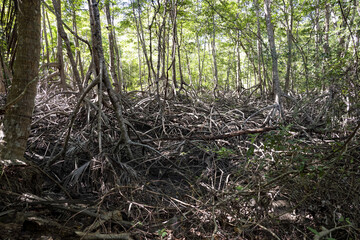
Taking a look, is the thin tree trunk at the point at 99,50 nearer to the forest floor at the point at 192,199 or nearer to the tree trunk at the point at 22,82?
the forest floor at the point at 192,199

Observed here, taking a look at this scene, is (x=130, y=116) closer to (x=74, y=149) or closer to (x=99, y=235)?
(x=74, y=149)

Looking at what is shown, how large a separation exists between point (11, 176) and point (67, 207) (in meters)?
0.44

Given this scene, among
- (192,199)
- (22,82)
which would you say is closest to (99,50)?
(22,82)

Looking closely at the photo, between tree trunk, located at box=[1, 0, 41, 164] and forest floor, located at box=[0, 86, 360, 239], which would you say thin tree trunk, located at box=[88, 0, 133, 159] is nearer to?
forest floor, located at box=[0, 86, 360, 239]

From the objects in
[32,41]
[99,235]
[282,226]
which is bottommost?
[282,226]

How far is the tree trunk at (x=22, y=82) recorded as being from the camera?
1.67m

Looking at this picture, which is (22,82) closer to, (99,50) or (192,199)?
A: (99,50)

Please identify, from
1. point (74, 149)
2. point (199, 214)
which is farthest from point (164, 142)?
point (199, 214)

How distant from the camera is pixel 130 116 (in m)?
3.76

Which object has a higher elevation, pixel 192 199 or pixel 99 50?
pixel 99 50

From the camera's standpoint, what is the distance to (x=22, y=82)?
1.71 metres

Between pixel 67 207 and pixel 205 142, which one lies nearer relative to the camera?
pixel 67 207

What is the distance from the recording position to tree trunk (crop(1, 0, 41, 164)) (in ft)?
5.49

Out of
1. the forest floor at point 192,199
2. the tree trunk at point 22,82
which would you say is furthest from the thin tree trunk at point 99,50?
the tree trunk at point 22,82
